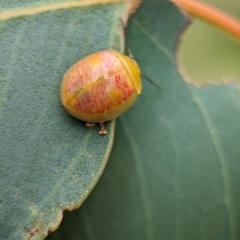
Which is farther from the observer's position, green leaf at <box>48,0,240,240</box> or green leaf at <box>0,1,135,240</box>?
green leaf at <box>48,0,240,240</box>

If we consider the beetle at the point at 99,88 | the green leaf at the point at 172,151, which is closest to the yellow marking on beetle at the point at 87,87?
the beetle at the point at 99,88

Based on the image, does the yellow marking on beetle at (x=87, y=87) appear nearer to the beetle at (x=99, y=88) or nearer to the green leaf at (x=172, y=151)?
the beetle at (x=99, y=88)

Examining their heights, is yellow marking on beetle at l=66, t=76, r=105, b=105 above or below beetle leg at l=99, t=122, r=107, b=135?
above

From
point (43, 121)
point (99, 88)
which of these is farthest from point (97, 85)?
point (43, 121)

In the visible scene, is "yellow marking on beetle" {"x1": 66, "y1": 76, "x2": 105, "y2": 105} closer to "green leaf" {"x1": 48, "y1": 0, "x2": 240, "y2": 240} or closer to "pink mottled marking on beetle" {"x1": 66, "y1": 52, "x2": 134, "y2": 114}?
"pink mottled marking on beetle" {"x1": 66, "y1": 52, "x2": 134, "y2": 114}

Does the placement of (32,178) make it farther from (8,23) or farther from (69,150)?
(8,23)

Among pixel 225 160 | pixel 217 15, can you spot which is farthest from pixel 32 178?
pixel 217 15

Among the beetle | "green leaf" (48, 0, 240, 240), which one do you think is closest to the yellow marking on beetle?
the beetle
